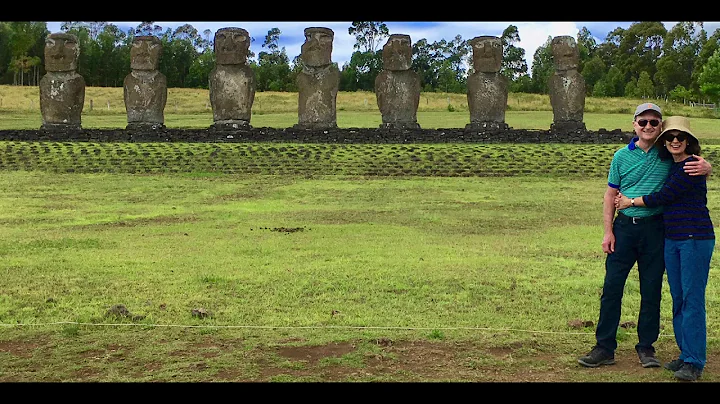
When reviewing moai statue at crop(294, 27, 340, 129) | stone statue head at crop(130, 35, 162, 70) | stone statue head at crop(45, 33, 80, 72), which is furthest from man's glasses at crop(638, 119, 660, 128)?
stone statue head at crop(45, 33, 80, 72)

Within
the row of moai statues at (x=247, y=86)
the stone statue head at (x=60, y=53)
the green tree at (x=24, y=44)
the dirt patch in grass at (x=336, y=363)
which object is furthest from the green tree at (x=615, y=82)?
the dirt patch in grass at (x=336, y=363)

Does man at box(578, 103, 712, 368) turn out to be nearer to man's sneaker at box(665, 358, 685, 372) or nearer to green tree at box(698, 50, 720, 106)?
man's sneaker at box(665, 358, 685, 372)

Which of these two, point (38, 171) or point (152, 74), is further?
point (152, 74)

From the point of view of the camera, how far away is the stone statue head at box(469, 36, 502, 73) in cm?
2692

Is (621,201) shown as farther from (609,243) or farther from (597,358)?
(597,358)

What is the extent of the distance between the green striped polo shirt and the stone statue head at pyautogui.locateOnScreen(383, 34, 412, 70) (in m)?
20.9

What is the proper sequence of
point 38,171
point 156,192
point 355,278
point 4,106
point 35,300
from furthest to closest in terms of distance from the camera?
1. point 4,106
2. point 38,171
3. point 156,192
4. point 355,278
5. point 35,300

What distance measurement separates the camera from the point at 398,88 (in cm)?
2658

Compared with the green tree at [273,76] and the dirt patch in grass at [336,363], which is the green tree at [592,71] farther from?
the dirt patch in grass at [336,363]

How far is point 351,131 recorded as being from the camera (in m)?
25.5

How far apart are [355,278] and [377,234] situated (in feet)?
9.97

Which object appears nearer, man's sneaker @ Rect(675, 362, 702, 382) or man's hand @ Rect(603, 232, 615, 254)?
man's sneaker @ Rect(675, 362, 702, 382)

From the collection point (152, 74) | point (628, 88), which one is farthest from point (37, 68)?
point (152, 74)

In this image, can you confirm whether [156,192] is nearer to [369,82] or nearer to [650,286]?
[650,286]
